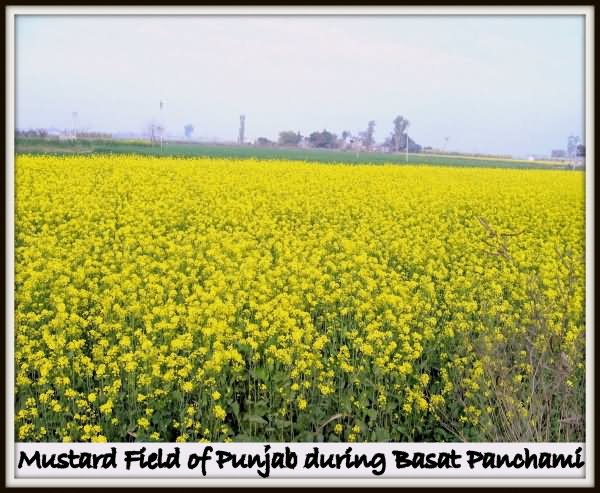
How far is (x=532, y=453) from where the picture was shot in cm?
439

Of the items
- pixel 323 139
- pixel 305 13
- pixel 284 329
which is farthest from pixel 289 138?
pixel 305 13

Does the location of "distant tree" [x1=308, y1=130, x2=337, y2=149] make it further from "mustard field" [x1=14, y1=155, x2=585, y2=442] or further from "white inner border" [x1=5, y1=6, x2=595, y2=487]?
Result: "white inner border" [x1=5, y1=6, x2=595, y2=487]

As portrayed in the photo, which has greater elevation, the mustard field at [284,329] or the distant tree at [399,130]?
the distant tree at [399,130]

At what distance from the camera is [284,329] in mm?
5309

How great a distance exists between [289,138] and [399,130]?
4.69ft

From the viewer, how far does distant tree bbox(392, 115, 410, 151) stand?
23.5 feet

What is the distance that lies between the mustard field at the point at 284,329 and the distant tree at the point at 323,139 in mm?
987

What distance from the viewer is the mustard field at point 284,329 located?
4.66 meters

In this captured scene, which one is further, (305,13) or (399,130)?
(399,130)

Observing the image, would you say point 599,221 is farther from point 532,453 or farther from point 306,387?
point 306,387
